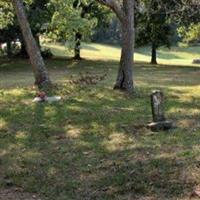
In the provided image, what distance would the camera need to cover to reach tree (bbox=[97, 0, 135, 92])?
676 inches

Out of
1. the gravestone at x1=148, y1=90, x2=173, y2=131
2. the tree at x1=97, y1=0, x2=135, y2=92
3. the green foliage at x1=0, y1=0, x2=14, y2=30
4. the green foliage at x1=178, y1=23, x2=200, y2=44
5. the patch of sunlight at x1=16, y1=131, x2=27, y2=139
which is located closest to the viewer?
the gravestone at x1=148, y1=90, x2=173, y2=131

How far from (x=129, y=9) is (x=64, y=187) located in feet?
33.5

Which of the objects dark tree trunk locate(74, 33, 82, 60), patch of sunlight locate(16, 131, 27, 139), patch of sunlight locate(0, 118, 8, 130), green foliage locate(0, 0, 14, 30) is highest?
green foliage locate(0, 0, 14, 30)

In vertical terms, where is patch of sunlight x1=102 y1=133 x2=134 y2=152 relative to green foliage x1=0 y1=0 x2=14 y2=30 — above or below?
below

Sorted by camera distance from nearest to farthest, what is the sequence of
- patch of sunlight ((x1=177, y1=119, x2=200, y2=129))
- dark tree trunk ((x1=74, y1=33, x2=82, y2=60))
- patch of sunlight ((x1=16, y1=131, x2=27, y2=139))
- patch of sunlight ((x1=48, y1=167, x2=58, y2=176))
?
1. patch of sunlight ((x1=48, y1=167, x2=58, y2=176))
2. patch of sunlight ((x1=16, y1=131, x2=27, y2=139))
3. patch of sunlight ((x1=177, y1=119, x2=200, y2=129))
4. dark tree trunk ((x1=74, y1=33, x2=82, y2=60))

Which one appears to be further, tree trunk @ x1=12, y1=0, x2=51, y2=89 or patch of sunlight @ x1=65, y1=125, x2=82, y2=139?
tree trunk @ x1=12, y1=0, x2=51, y2=89

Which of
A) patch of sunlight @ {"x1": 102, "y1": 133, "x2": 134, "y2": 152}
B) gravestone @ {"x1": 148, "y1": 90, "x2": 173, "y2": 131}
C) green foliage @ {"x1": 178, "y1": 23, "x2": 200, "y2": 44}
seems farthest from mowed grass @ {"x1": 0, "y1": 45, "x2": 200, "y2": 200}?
green foliage @ {"x1": 178, "y1": 23, "x2": 200, "y2": 44}

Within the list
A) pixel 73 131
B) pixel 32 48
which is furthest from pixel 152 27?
pixel 73 131

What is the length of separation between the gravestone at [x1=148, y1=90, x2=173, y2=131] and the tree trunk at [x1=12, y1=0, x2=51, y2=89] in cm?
763

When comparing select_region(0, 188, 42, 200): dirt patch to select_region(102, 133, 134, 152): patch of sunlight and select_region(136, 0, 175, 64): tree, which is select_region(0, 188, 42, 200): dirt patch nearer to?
select_region(102, 133, 134, 152): patch of sunlight

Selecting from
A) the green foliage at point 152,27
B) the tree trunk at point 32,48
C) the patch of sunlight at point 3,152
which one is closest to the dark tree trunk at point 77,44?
→ the green foliage at point 152,27

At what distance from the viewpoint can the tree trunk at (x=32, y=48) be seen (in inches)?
696

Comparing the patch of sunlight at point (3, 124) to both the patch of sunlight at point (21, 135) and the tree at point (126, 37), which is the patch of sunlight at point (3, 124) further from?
the tree at point (126, 37)

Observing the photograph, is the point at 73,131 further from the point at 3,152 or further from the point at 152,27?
the point at 152,27
